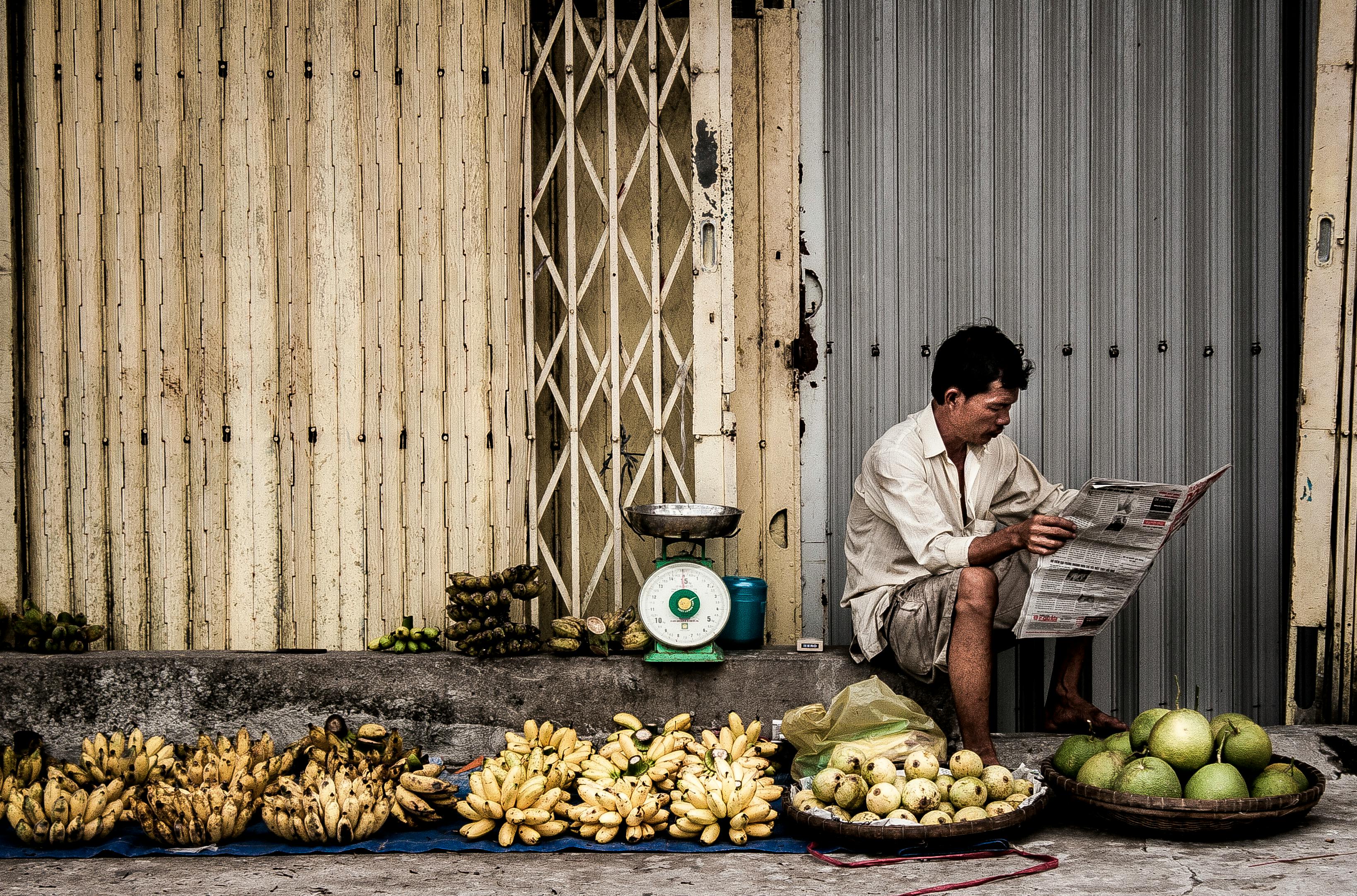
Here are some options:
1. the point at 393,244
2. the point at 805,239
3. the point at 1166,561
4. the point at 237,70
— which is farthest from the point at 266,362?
the point at 1166,561

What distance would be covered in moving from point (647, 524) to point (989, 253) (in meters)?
1.78

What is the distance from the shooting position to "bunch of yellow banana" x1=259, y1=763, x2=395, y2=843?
2902 mm

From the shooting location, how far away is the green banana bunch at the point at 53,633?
13.3 ft

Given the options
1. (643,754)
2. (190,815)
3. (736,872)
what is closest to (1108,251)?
(643,754)

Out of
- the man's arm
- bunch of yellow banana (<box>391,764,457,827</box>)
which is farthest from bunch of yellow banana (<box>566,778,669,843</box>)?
the man's arm

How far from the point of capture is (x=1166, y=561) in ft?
13.7

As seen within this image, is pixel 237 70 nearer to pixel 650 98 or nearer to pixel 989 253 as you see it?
pixel 650 98

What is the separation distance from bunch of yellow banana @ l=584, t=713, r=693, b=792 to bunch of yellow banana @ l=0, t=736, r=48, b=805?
1.67 m

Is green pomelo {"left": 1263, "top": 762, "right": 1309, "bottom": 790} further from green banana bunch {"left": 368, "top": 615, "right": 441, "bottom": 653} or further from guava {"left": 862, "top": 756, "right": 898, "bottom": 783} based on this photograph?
green banana bunch {"left": 368, "top": 615, "right": 441, "bottom": 653}

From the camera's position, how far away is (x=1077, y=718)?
12.4ft

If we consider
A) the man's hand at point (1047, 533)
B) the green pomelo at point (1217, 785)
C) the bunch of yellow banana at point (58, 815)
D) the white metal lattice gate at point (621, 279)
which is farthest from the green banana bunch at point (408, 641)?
the green pomelo at point (1217, 785)

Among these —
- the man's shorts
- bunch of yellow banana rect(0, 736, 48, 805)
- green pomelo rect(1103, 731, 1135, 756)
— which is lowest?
bunch of yellow banana rect(0, 736, 48, 805)

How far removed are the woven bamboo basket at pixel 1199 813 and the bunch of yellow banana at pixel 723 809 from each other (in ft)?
2.82

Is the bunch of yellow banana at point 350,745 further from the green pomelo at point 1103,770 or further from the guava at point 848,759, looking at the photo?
the green pomelo at point 1103,770
